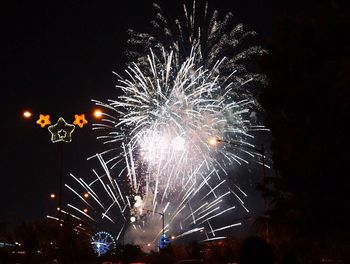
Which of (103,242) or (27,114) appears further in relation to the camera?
(103,242)

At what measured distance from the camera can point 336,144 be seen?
15125 millimetres

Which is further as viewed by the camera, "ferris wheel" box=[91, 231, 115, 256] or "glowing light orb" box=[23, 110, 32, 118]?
"ferris wheel" box=[91, 231, 115, 256]

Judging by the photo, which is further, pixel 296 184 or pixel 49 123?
pixel 49 123

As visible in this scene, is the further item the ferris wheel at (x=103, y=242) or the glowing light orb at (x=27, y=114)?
the ferris wheel at (x=103, y=242)

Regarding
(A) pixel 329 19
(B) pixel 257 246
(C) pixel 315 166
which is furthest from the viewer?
(C) pixel 315 166

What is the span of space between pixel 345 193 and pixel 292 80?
12.0 ft

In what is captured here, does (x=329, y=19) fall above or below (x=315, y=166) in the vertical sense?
above

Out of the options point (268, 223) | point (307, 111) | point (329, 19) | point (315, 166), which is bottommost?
point (268, 223)

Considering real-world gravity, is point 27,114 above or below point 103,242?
above

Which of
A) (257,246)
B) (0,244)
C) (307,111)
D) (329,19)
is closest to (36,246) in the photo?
(0,244)

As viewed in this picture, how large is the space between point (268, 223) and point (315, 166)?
8.48 ft

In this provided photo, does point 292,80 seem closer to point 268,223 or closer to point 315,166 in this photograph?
point 315,166

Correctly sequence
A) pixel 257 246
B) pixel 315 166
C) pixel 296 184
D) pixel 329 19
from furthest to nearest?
pixel 296 184, pixel 315 166, pixel 329 19, pixel 257 246

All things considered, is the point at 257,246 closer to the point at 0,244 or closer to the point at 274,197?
the point at 274,197
